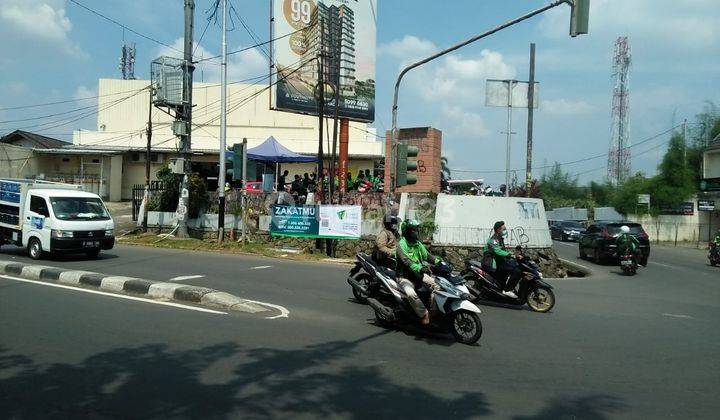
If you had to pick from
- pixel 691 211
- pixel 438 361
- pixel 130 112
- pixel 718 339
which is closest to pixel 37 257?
pixel 438 361

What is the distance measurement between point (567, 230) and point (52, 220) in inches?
1362

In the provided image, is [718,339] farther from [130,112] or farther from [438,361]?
[130,112]

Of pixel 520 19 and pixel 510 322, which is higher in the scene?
pixel 520 19

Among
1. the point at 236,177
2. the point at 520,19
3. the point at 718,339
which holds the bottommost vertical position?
the point at 718,339

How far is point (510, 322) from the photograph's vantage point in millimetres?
9125

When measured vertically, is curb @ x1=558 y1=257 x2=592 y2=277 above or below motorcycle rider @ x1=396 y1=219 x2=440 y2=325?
below

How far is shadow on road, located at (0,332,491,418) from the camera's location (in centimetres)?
Result: 477

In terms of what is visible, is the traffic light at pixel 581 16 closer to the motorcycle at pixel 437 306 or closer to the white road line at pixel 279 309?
the motorcycle at pixel 437 306

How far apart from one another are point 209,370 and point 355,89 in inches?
881

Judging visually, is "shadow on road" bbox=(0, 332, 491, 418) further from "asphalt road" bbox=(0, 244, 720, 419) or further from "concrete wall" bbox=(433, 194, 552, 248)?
"concrete wall" bbox=(433, 194, 552, 248)

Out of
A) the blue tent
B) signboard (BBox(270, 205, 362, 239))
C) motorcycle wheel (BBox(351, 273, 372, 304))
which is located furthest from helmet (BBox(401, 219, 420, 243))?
the blue tent

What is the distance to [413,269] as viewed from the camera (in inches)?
308

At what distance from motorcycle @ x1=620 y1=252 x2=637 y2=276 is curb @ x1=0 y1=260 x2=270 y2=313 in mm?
13379

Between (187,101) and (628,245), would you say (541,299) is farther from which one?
(187,101)
